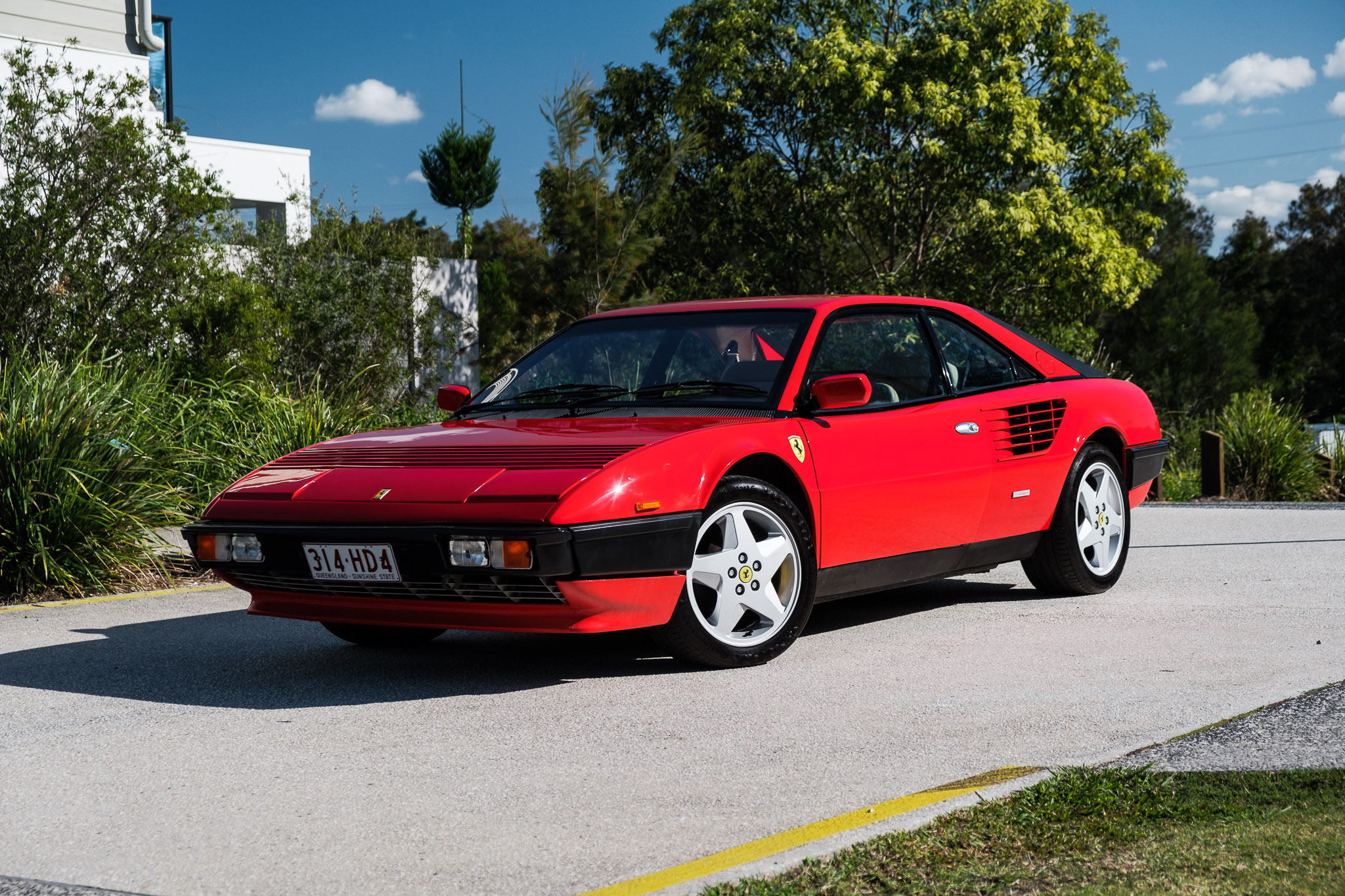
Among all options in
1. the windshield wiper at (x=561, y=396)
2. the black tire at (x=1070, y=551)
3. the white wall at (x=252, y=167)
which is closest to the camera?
the windshield wiper at (x=561, y=396)

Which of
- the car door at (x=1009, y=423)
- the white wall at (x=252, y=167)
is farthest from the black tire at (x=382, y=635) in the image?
the white wall at (x=252, y=167)

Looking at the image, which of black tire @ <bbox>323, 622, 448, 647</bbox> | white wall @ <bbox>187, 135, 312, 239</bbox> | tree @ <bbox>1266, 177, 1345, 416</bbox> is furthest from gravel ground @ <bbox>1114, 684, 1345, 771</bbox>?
tree @ <bbox>1266, 177, 1345, 416</bbox>

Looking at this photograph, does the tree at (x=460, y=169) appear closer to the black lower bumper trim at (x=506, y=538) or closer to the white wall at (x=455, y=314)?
the white wall at (x=455, y=314)

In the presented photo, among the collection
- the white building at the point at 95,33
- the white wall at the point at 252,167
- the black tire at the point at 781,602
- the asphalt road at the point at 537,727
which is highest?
the white wall at the point at 252,167

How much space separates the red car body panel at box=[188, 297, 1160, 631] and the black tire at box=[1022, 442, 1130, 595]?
91 mm

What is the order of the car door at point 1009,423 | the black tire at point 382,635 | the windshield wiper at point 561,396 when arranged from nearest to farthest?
the windshield wiper at point 561,396, the black tire at point 382,635, the car door at point 1009,423

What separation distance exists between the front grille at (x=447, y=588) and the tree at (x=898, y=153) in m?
20.4

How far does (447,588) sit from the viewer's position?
185 inches

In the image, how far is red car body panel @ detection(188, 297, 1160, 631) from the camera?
15.2 ft

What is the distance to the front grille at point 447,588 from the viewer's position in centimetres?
458

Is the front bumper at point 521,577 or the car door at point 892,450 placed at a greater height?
the car door at point 892,450

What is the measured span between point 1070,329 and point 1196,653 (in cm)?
2366

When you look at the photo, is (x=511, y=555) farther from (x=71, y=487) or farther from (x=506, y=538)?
(x=71, y=487)

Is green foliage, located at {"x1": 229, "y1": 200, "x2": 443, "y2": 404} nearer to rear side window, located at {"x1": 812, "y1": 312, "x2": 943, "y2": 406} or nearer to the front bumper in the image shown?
rear side window, located at {"x1": 812, "y1": 312, "x2": 943, "y2": 406}
